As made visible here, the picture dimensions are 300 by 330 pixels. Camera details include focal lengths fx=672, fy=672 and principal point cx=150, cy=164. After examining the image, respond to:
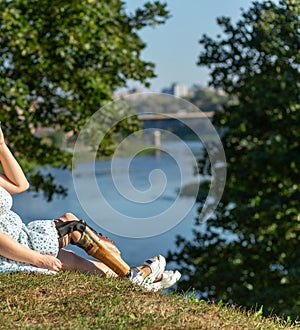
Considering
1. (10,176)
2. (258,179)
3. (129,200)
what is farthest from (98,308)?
(258,179)

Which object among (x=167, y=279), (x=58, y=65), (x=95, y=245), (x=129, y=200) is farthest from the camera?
(x=58, y=65)

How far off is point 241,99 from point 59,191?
285 centimetres

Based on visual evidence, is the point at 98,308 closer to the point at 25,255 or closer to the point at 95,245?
the point at 25,255

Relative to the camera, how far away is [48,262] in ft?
13.3

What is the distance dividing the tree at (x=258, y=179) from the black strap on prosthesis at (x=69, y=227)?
4245 millimetres

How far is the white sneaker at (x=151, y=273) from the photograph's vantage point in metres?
4.34

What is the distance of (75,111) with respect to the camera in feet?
27.5

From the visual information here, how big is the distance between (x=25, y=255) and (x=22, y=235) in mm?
220

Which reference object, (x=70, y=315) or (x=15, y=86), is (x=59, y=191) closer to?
(x=15, y=86)

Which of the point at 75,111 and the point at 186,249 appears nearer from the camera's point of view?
the point at 75,111

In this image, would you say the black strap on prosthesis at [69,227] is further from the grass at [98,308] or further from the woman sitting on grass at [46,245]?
the grass at [98,308]

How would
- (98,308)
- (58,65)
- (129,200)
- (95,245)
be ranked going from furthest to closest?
(58,65) < (129,200) < (95,245) < (98,308)

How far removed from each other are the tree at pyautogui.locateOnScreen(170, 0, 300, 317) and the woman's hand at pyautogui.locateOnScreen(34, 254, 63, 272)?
4492 millimetres

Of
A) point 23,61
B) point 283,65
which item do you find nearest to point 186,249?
point 283,65
